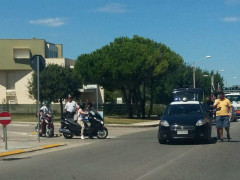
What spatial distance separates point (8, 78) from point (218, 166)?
56.3m

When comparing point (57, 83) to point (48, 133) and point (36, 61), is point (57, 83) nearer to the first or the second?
point (48, 133)

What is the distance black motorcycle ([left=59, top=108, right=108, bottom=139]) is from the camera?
2244cm

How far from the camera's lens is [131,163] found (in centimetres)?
1300

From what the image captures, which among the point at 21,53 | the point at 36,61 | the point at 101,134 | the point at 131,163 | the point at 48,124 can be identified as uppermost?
the point at 21,53

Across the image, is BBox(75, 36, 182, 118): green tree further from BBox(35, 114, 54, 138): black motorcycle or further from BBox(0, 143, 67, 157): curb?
BBox(0, 143, 67, 157): curb

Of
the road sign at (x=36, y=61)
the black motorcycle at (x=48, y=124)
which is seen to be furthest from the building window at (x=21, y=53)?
the road sign at (x=36, y=61)

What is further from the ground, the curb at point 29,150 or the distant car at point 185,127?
the distant car at point 185,127

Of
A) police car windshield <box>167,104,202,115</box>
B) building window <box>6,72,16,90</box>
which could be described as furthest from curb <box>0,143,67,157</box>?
building window <box>6,72,16,90</box>

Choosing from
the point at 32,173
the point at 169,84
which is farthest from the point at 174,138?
the point at 169,84

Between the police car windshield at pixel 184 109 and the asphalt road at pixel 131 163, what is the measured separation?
1758mm

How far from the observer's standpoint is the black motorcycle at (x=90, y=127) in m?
22.4

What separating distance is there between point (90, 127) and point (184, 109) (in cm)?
514

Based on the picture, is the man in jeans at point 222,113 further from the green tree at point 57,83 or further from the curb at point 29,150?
the green tree at point 57,83

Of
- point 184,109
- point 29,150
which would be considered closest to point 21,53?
point 184,109
